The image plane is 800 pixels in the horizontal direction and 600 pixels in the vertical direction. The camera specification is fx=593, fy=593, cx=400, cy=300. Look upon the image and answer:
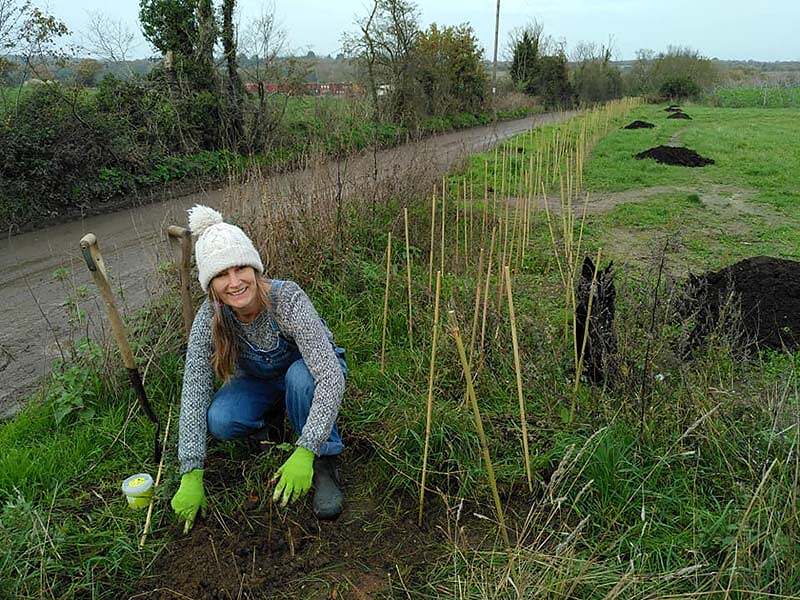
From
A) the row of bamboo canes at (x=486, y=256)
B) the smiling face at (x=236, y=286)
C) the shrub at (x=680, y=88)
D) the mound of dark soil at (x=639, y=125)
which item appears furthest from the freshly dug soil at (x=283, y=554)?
the shrub at (x=680, y=88)

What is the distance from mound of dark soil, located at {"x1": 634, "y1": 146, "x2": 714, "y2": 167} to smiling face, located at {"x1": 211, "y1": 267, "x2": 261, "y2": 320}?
10.6 m

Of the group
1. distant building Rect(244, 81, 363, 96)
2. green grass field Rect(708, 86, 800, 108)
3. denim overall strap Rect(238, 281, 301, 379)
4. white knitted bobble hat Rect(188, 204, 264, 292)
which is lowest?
green grass field Rect(708, 86, 800, 108)

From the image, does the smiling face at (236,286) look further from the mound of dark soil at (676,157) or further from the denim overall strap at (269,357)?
the mound of dark soil at (676,157)

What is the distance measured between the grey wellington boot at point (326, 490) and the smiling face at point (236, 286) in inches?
26.4

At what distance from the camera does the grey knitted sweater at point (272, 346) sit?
2.13 meters

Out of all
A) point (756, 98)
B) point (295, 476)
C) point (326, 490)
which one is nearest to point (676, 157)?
point (326, 490)

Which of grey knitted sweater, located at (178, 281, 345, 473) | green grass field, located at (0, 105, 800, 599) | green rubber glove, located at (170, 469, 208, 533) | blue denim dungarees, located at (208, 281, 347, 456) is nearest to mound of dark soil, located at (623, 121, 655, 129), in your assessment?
green grass field, located at (0, 105, 800, 599)

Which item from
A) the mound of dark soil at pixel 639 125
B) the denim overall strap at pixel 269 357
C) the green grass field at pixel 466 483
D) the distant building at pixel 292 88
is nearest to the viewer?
the green grass field at pixel 466 483

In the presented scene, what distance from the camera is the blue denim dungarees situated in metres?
2.29

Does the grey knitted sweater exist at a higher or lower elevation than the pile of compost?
higher

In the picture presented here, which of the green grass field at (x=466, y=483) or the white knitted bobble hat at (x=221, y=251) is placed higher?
the white knitted bobble hat at (x=221, y=251)

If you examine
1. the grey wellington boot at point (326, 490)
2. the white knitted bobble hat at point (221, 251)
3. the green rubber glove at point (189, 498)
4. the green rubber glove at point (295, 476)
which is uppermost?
the white knitted bobble hat at point (221, 251)

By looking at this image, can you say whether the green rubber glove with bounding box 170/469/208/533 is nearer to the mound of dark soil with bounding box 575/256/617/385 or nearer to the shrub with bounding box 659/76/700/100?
the mound of dark soil with bounding box 575/256/617/385

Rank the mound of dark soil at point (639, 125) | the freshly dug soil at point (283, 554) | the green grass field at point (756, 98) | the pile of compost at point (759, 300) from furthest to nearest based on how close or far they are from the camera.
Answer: the green grass field at point (756, 98) < the mound of dark soil at point (639, 125) < the pile of compost at point (759, 300) < the freshly dug soil at point (283, 554)
